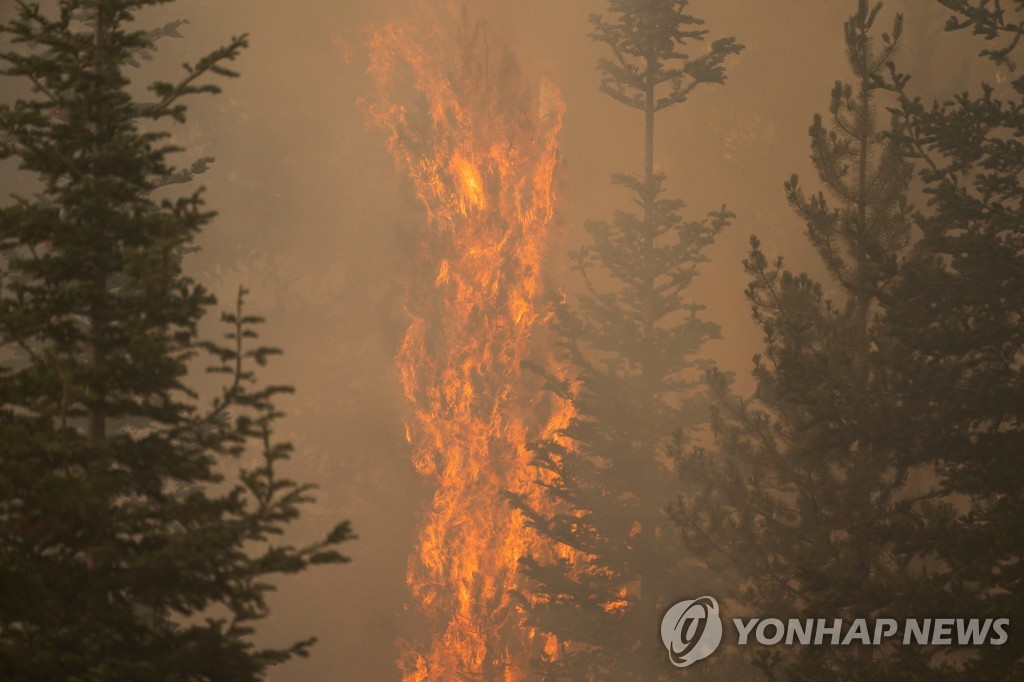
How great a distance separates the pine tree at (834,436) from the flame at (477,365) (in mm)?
13264

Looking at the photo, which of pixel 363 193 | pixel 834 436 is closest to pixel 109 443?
pixel 834 436

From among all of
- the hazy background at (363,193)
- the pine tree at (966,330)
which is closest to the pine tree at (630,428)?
the pine tree at (966,330)

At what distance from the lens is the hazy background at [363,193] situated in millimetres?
36406

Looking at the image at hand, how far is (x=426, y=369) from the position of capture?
32406 mm

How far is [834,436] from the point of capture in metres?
14.0

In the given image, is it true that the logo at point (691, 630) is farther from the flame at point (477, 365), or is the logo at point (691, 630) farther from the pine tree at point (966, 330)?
the flame at point (477, 365)

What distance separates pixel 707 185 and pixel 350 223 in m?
15.7

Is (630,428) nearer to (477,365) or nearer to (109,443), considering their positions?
(477,365)

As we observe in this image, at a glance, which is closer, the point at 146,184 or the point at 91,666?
the point at 91,666

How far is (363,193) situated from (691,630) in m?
29.0

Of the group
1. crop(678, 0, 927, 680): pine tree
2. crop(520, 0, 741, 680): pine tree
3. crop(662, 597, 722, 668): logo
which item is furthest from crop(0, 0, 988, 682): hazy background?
crop(678, 0, 927, 680): pine tree

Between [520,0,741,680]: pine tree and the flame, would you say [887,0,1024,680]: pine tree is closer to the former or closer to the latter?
[520,0,741,680]: pine tree

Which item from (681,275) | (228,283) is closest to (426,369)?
(681,275)

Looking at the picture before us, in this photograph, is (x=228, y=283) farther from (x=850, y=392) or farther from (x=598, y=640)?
(x=850, y=392)
